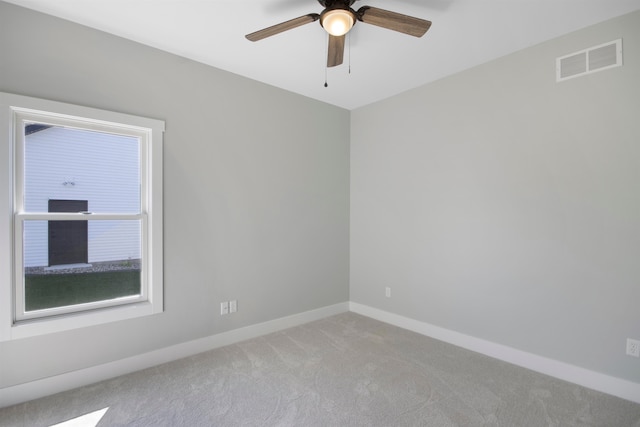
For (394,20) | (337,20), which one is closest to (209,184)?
(337,20)

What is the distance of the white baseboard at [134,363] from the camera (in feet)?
7.14

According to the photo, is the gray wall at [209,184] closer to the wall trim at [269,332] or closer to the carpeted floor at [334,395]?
the wall trim at [269,332]

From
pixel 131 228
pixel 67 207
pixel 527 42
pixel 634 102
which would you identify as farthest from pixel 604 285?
pixel 67 207

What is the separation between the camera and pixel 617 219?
228 cm

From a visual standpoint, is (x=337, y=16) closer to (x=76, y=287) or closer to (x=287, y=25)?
(x=287, y=25)

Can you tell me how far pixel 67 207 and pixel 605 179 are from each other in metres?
4.07

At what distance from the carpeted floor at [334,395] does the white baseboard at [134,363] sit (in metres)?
0.06

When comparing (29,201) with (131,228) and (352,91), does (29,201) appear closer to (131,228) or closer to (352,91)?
(131,228)

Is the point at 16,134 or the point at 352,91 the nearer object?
the point at 16,134

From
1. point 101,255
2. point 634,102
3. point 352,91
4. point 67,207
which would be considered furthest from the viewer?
point 352,91

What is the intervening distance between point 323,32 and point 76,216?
2396 millimetres

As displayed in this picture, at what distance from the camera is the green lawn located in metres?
2.30

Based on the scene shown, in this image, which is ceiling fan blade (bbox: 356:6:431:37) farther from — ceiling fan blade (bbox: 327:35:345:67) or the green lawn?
the green lawn

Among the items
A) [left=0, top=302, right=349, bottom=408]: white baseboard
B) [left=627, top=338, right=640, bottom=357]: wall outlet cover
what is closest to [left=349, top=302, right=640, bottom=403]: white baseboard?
[left=627, top=338, right=640, bottom=357]: wall outlet cover
